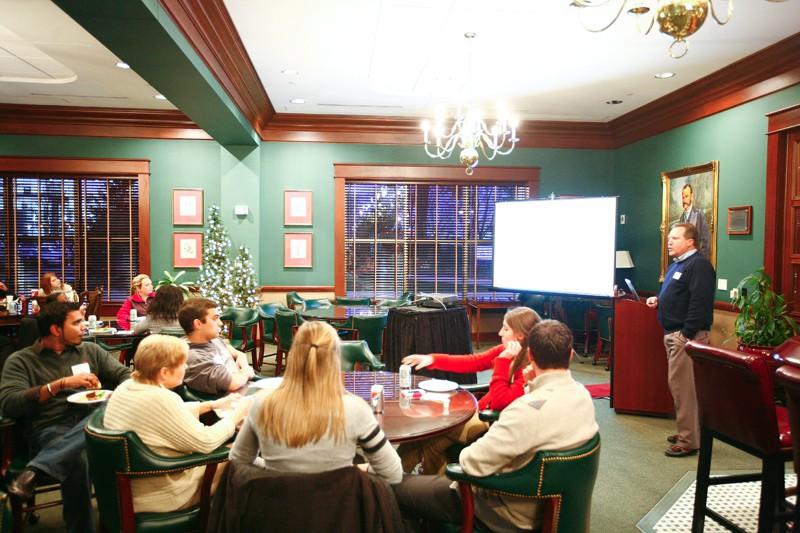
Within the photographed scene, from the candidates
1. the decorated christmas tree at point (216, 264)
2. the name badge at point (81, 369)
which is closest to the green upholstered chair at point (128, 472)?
the name badge at point (81, 369)

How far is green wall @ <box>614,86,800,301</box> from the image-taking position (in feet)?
18.7

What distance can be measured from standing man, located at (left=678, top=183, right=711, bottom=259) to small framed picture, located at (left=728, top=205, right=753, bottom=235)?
322mm

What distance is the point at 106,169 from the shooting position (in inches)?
321

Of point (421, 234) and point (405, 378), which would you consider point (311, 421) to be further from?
point (421, 234)

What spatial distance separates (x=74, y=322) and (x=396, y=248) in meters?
6.06

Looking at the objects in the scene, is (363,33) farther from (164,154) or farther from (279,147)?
(164,154)

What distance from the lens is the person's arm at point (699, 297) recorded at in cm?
415

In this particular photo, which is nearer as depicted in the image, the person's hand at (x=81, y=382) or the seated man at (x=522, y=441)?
the seated man at (x=522, y=441)

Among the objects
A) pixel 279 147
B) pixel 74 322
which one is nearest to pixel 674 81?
pixel 279 147

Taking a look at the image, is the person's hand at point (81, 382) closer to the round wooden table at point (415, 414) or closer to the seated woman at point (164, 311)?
the round wooden table at point (415, 414)

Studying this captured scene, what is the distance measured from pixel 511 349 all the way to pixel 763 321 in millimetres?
3219

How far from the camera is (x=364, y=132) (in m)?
8.45

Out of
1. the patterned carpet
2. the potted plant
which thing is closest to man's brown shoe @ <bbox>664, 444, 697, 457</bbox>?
the patterned carpet

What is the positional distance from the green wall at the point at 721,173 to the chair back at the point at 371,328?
3.71m
